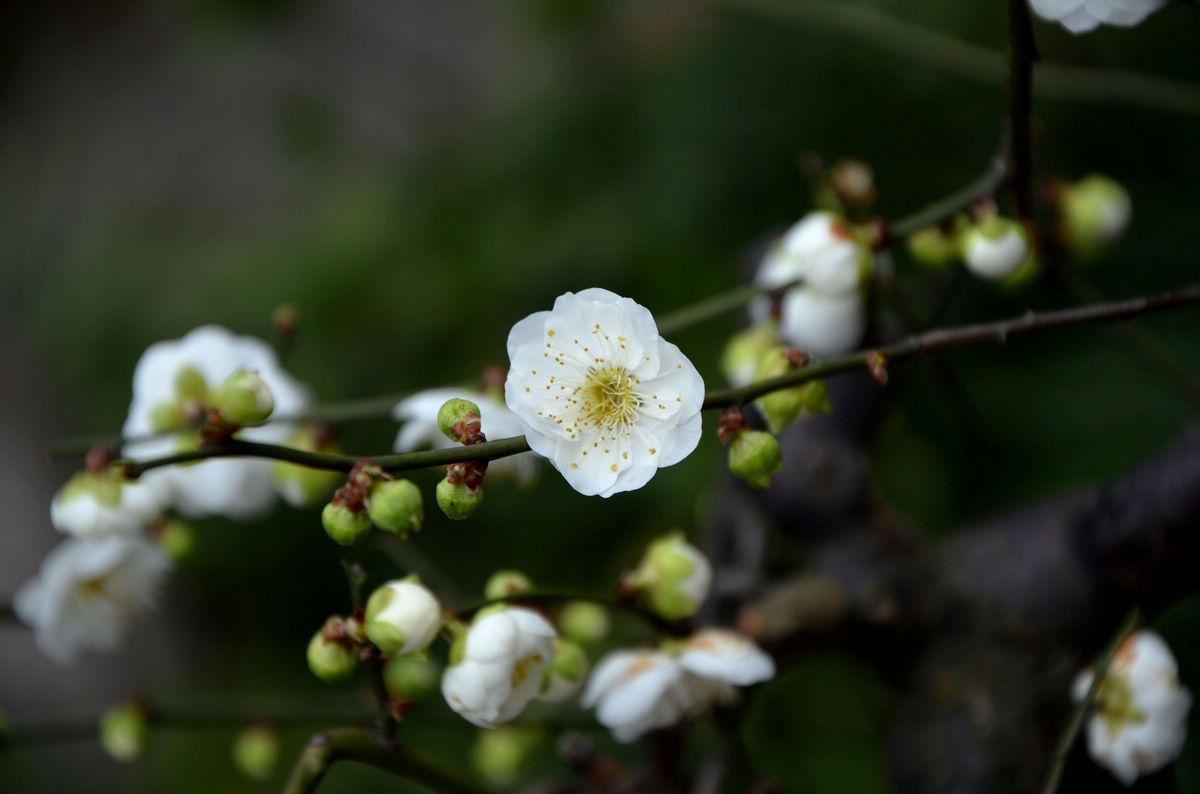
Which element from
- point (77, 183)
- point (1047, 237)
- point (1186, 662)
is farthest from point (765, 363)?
point (77, 183)

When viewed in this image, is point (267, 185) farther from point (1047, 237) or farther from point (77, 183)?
point (1047, 237)

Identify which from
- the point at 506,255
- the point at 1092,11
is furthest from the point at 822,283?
the point at 506,255

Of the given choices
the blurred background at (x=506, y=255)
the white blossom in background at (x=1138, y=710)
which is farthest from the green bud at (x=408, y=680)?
the white blossom in background at (x=1138, y=710)

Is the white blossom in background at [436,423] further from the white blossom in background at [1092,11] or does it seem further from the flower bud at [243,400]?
the white blossom in background at [1092,11]

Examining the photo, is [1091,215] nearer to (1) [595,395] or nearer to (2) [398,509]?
(1) [595,395]

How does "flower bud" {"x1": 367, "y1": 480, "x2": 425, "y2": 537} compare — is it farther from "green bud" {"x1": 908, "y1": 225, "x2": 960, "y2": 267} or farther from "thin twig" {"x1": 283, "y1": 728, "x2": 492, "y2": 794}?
"green bud" {"x1": 908, "y1": 225, "x2": 960, "y2": 267}
